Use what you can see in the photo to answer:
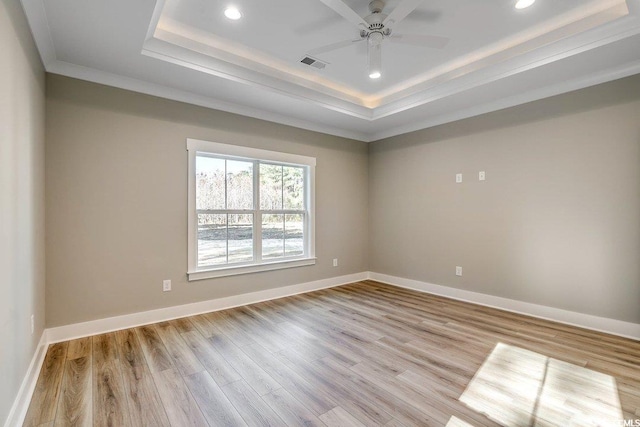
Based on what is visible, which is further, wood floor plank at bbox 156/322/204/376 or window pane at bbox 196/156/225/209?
window pane at bbox 196/156/225/209

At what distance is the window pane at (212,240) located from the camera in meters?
3.72

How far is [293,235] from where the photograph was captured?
466cm

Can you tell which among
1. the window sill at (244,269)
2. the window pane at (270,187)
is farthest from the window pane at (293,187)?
the window sill at (244,269)

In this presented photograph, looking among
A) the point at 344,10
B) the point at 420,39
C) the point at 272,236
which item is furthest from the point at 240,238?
the point at 420,39

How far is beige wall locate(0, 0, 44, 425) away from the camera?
1561 mm

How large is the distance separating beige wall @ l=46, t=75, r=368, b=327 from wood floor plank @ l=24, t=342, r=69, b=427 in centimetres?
42

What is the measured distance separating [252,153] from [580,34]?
3.54 metres

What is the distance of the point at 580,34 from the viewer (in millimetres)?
2607

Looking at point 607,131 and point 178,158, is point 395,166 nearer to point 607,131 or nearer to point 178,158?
point 607,131

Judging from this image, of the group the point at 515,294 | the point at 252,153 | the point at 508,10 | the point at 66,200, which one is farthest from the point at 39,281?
the point at 515,294

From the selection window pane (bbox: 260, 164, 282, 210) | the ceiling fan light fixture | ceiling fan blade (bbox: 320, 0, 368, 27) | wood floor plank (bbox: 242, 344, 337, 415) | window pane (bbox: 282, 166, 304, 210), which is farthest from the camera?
window pane (bbox: 282, 166, 304, 210)

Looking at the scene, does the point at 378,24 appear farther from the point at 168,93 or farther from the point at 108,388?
the point at 108,388

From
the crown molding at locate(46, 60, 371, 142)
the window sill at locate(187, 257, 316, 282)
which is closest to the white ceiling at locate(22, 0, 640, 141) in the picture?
the crown molding at locate(46, 60, 371, 142)

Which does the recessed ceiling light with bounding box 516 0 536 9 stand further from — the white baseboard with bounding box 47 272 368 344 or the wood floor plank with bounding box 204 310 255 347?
the white baseboard with bounding box 47 272 368 344
